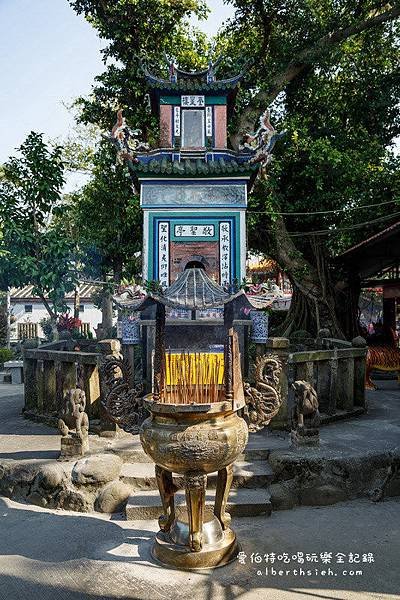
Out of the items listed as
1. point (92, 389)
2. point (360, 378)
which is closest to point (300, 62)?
point (360, 378)

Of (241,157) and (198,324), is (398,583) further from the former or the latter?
(241,157)

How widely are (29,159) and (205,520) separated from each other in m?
10.9

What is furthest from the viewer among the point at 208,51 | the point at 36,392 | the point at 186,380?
the point at 208,51

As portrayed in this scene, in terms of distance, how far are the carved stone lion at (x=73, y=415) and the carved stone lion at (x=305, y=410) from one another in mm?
2738

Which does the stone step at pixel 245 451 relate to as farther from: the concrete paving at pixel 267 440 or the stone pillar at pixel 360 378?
the stone pillar at pixel 360 378

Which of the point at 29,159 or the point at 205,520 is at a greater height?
the point at 29,159

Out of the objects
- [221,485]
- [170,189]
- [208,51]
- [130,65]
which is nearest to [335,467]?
[221,485]

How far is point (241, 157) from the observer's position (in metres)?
12.1

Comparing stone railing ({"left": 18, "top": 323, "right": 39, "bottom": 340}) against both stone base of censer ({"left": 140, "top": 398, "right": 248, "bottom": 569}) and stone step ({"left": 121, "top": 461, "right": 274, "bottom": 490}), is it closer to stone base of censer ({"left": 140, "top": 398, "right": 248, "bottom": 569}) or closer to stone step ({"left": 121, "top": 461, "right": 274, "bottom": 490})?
stone step ({"left": 121, "top": 461, "right": 274, "bottom": 490})

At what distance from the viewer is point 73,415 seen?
692 centimetres

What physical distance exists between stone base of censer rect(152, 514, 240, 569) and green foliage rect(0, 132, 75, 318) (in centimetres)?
989

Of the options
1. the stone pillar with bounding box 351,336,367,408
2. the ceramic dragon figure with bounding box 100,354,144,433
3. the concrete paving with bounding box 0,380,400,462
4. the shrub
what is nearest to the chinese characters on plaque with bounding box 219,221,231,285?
the stone pillar with bounding box 351,336,367,408

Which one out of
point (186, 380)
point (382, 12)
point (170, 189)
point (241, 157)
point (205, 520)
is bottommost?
point (205, 520)

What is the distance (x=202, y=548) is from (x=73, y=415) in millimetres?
2855
